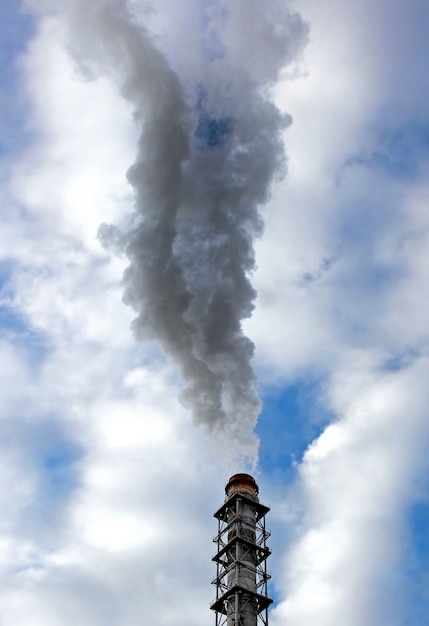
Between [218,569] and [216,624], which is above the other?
[218,569]

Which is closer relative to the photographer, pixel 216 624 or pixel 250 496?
pixel 216 624

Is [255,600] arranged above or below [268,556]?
below

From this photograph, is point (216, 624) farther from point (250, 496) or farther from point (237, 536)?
point (250, 496)

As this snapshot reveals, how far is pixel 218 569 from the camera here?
173ft

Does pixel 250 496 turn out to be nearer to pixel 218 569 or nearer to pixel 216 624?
pixel 218 569

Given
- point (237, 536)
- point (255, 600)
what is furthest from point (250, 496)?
point (255, 600)

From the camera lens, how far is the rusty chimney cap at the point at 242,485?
182ft

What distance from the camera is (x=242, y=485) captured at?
55.7 meters

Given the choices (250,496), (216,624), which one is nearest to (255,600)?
(216,624)

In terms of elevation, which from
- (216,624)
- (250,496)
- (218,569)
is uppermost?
(250,496)

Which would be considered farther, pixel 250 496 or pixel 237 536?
pixel 250 496

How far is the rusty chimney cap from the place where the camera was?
55.5 meters

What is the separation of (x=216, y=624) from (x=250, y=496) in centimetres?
934

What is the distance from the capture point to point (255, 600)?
49.3 metres
